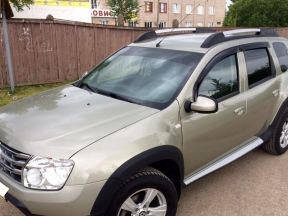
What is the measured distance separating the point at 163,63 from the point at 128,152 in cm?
130

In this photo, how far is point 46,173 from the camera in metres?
2.54

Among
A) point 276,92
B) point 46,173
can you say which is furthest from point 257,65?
point 46,173

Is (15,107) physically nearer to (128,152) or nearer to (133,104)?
(133,104)

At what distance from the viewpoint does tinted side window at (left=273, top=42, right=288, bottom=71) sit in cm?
466

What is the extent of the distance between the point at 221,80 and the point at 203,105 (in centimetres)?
70

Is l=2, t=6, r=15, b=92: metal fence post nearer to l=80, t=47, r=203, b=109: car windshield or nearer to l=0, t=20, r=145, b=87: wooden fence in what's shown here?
l=0, t=20, r=145, b=87: wooden fence

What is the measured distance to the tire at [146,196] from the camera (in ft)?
8.84

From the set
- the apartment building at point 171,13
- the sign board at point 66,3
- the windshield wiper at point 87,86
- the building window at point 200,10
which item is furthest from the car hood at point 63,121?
the building window at point 200,10

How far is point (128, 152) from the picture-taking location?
8.89ft

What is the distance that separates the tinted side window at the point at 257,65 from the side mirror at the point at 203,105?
1081 mm

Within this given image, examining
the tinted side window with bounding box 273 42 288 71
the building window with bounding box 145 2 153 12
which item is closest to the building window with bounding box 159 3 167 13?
the building window with bounding box 145 2 153 12

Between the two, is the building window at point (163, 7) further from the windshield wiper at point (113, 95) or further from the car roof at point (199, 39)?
the windshield wiper at point (113, 95)

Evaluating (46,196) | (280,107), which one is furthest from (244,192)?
(46,196)

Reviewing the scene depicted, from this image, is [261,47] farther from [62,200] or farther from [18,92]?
[18,92]
